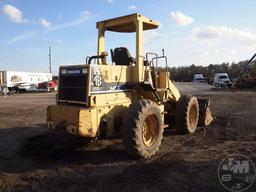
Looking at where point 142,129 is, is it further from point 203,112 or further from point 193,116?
point 203,112

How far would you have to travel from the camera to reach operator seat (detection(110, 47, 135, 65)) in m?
9.06

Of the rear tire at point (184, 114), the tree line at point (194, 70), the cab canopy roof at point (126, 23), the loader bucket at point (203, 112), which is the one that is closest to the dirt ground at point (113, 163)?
the rear tire at point (184, 114)

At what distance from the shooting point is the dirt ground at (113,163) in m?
6.27

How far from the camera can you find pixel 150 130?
28.1 ft

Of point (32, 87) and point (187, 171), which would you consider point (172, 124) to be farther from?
point (32, 87)

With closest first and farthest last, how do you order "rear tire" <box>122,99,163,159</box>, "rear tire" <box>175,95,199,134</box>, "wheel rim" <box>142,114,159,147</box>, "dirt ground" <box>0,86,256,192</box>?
"dirt ground" <box>0,86,256,192</box>
"rear tire" <box>122,99,163,159</box>
"wheel rim" <box>142,114,159,147</box>
"rear tire" <box>175,95,199,134</box>

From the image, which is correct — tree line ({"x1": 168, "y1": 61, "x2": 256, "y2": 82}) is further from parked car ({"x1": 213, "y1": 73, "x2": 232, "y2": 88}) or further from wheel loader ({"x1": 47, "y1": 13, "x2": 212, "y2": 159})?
wheel loader ({"x1": 47, "y1": 13, "x2": 212, "y2": 159})

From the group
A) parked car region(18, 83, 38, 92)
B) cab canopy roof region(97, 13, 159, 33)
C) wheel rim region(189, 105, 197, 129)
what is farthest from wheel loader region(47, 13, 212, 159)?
parked car region(18, 83, 38, 92)

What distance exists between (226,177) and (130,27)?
5.01m


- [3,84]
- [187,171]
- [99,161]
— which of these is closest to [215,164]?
[187,171]

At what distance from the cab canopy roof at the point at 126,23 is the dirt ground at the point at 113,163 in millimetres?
3161

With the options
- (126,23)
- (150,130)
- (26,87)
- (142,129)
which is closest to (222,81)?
(26,87)

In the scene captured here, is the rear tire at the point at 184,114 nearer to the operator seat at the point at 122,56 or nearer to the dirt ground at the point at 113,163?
the dirt ground at the point at 113,163

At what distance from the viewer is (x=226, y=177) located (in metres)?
6.38
